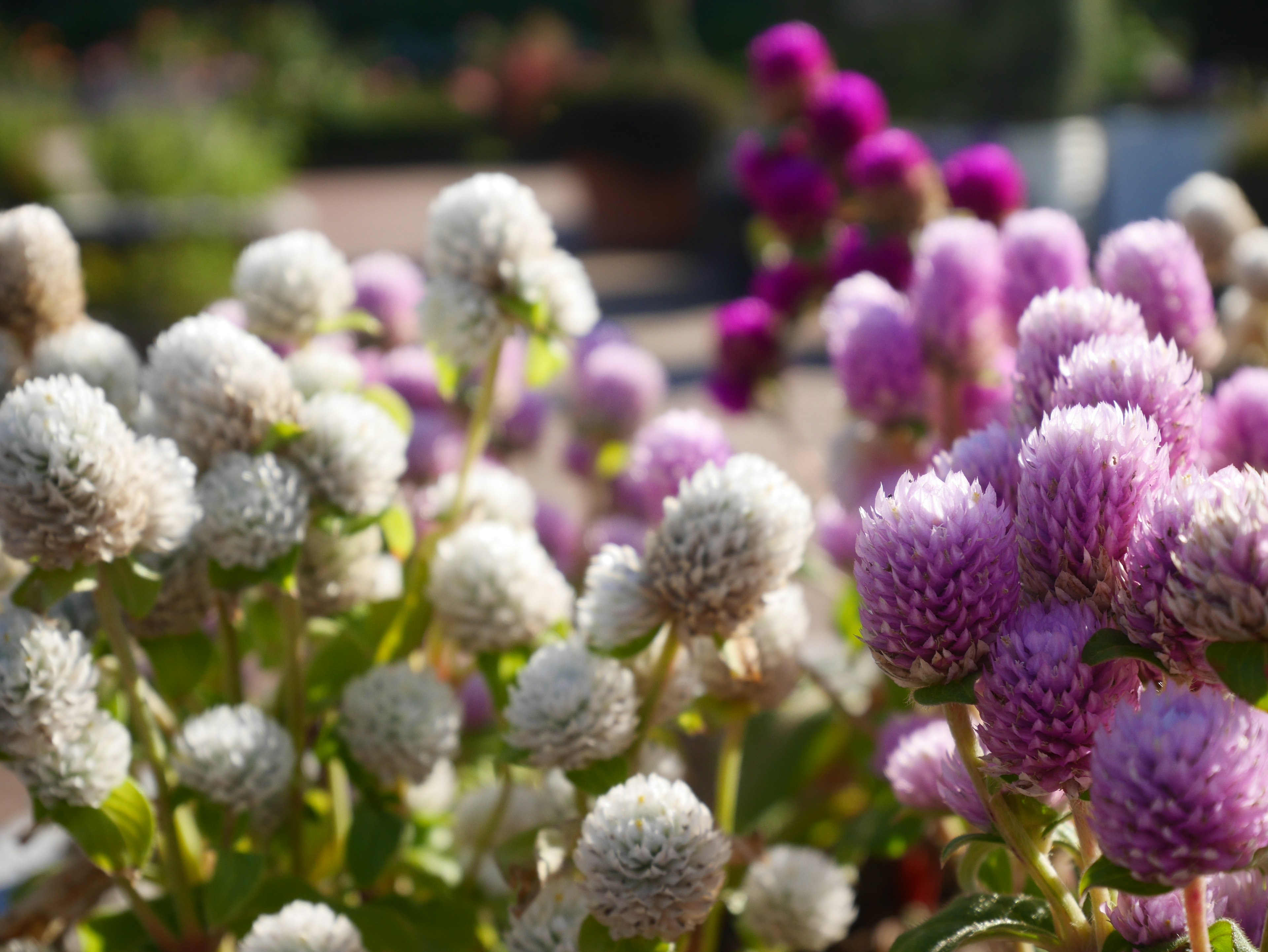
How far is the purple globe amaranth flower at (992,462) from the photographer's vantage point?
0.70 m

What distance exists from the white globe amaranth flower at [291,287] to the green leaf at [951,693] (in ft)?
2.18

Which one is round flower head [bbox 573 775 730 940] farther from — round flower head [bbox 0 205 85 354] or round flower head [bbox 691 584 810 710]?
round flower head [bbox 0 205 85 354]

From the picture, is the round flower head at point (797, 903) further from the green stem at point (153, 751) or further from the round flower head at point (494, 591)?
the green stem at point (153, 751)

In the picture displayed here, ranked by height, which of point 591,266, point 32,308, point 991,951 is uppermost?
point 32,308

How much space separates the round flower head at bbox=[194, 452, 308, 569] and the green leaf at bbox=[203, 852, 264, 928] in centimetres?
22

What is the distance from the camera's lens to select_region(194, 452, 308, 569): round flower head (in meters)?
0.83

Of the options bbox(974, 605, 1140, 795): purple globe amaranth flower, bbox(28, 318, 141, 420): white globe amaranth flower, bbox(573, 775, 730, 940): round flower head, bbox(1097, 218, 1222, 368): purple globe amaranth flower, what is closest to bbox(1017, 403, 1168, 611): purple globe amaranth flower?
bbox(974, 605, 1140, 795): purple globe amaranth flower

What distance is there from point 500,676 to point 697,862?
30cm

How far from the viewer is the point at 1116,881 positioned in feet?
1.76

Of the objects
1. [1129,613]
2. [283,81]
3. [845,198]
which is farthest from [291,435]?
[283,81]

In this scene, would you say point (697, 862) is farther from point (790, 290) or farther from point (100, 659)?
point (790, 290)

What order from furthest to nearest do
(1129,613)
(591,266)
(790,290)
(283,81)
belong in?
(283,81) → (591,266) → (790,290) → (1129,613)

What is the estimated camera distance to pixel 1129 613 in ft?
1.85

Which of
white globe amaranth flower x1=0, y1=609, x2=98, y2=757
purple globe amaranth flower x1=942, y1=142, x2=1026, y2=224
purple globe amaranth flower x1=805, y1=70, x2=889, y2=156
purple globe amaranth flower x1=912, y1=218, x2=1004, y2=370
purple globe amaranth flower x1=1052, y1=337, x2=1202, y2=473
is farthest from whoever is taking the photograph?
purple globe amaranth flower x1=805, y1=70, x2=889, y2=156
